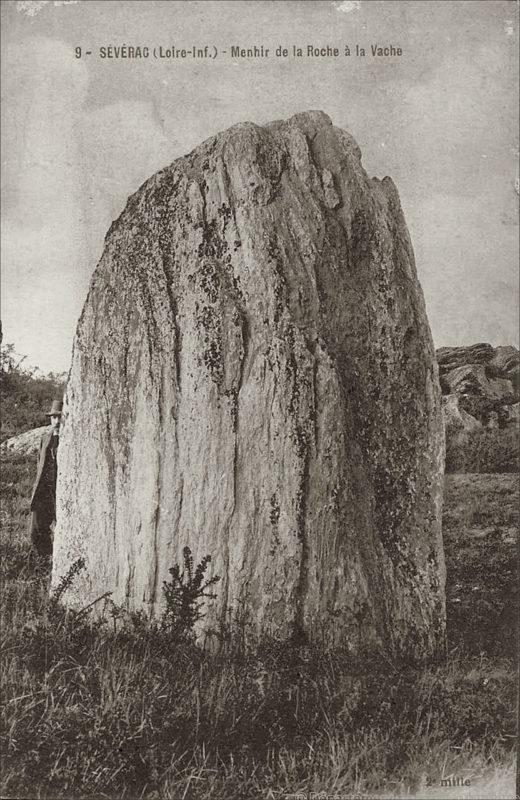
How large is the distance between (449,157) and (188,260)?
6.06ft

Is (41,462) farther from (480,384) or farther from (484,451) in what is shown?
(484,451)

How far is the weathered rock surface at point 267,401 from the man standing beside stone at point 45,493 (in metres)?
0.61

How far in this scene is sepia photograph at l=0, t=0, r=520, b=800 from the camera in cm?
449

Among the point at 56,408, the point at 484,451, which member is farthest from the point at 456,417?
the point at 56,408

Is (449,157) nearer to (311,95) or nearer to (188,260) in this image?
(311,95)

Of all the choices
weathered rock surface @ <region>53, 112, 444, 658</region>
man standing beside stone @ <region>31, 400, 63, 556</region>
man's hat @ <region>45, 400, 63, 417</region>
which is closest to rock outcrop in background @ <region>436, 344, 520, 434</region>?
weathered rock surface @ <region>53, 112, 444, 658</region>

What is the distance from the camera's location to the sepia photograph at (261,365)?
4.49 meters

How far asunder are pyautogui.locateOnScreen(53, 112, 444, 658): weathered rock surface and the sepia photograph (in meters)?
0.02

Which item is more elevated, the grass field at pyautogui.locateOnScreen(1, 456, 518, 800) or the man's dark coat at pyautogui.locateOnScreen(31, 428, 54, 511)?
the man's dark coat at pyautogui.locateOnScreen(31, 428, 54, 511)

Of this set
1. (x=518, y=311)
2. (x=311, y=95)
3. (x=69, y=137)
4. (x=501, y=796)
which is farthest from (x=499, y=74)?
(x=501, y=796)

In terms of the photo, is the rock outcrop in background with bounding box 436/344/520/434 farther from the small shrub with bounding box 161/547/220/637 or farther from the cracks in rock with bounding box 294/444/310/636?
the small shrub with bounding box 161/547/220/637

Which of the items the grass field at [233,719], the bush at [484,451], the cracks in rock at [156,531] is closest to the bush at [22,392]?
the cracks in rock at [156,531]

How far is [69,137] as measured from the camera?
16.2 feet

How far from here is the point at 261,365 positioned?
472 cm
